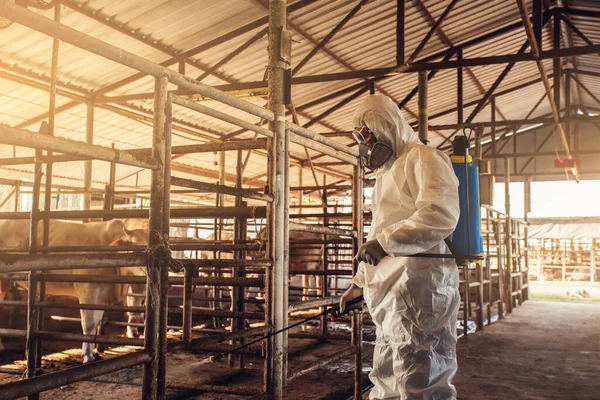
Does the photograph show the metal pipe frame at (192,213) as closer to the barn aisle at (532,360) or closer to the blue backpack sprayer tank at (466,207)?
the blue backpack sprayer tank at (466,207)

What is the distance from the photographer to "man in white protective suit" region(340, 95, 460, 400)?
2.53 metres

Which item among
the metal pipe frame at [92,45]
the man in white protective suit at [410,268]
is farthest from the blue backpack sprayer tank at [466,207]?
the metal pipe frame at [92,45]

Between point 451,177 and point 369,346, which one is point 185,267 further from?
point 369,346

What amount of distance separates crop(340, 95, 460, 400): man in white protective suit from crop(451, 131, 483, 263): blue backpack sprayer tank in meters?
0.10

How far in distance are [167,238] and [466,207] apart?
162 centimetres

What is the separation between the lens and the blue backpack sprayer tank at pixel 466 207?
9.27 ft

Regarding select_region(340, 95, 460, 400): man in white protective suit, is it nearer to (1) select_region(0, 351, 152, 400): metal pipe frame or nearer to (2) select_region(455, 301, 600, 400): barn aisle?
(1) select_region(0, 351, 152, 400): metal pipe frame

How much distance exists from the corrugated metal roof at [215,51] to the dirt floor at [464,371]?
12.8ft

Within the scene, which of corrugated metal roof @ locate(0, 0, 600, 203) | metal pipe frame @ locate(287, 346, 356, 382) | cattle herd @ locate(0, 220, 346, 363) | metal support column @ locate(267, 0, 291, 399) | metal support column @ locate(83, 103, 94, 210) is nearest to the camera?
metal support column @ locate(267, 0, 291, 399)

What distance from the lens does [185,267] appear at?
2186mm

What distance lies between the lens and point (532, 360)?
5.88 m

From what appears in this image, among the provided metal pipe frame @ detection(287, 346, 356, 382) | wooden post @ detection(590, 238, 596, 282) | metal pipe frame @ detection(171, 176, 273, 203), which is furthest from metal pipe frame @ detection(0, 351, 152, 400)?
wooden post @ detection(590, 238, 596, 282)

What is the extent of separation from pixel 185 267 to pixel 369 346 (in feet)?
15.0

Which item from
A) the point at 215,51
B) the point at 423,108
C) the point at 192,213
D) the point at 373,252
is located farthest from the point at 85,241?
the point at 423,108
